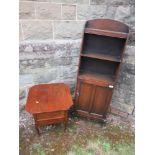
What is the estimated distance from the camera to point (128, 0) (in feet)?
5.93

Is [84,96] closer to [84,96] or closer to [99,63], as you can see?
[84,96]

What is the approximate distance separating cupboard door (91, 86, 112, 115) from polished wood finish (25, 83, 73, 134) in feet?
1.11

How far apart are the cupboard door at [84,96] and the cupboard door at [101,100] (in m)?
0.06

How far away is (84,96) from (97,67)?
15.1 inches

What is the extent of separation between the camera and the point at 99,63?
6.51 feet

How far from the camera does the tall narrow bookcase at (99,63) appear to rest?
1.71 meters

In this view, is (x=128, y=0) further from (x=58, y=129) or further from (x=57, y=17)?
(x=58, y=129)

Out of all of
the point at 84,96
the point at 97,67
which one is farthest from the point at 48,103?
the point at 97,67

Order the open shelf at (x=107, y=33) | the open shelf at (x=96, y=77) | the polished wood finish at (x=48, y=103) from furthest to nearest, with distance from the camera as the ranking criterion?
the open shelf at (x=96, y=77) → the polished wood finish at (x=48, y=103) → the open shelf at (x=107, y=33)

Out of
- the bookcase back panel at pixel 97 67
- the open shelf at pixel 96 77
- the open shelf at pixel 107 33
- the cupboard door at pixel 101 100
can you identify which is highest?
the open shelf at pixel 107 33

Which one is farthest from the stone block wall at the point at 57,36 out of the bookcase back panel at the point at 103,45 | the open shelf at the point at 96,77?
the open shelf at the point at 96,77

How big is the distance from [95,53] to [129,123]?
115cm

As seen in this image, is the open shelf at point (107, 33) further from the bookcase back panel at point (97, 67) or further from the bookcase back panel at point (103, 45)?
the bookcase back panel at point (97, 67)
